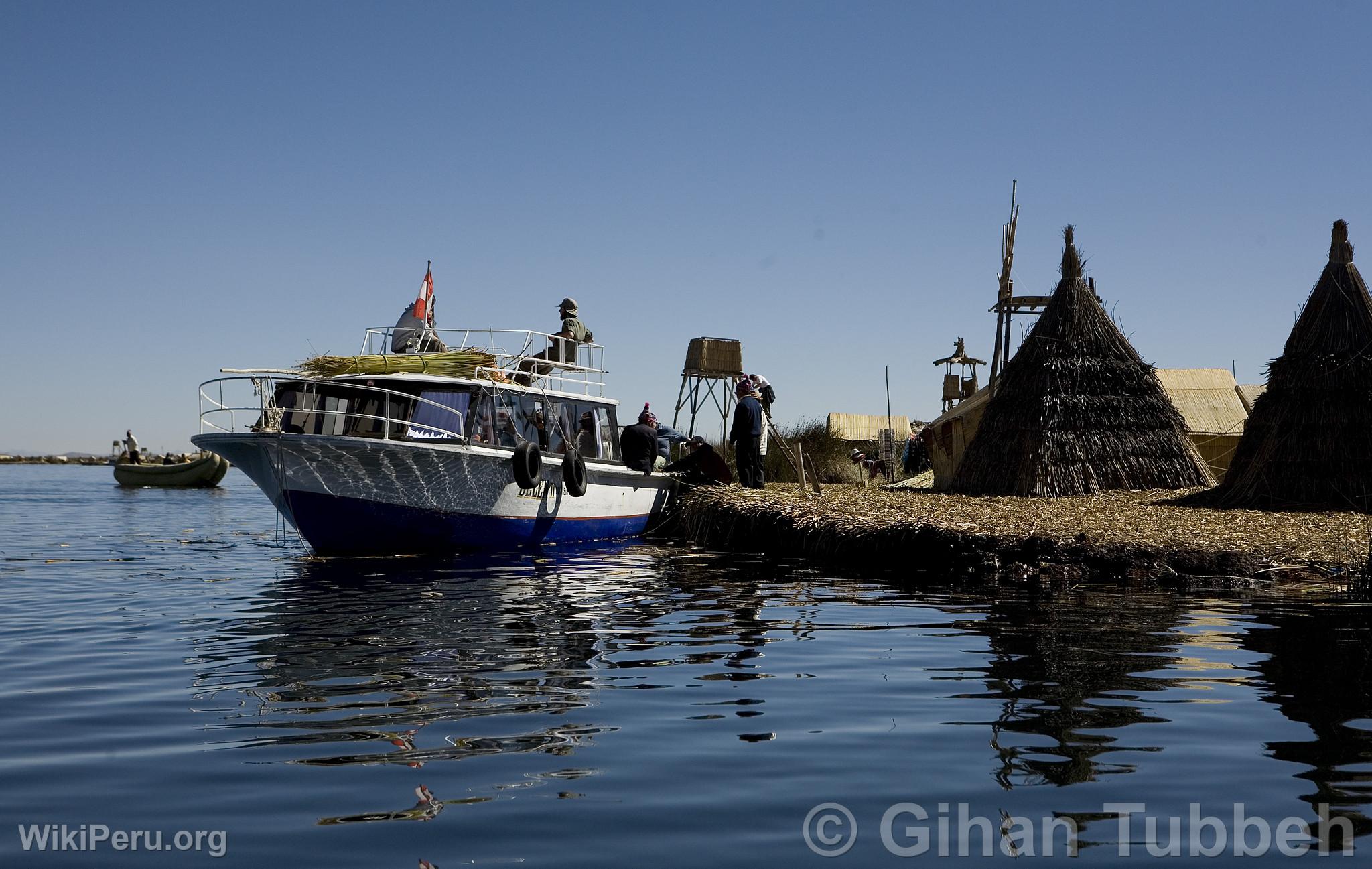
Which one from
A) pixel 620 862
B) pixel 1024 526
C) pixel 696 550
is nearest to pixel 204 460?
pixel 696 550

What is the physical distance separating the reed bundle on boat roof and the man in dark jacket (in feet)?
17.9

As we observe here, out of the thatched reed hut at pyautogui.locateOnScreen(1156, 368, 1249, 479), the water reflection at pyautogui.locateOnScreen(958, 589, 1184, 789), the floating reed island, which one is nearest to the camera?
the water reflection at pyautogui.locateOnScreen(958, 589, 1184, 789)

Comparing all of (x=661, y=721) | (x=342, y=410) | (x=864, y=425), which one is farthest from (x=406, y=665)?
(x=864, y=425)

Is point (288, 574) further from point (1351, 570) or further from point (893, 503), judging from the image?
point (1351, 570)

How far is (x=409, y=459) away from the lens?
56.8ft

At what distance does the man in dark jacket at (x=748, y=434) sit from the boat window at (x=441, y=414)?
5.67 m

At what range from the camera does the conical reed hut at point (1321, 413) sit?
58.2ft

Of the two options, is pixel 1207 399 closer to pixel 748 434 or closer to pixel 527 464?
pixel 748 434

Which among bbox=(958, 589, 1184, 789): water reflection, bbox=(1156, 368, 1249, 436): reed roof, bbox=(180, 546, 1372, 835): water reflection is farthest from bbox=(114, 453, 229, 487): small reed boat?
bbox=(958, 589, 1184, 789): water reflection

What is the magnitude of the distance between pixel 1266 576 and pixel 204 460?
52264 millimetres

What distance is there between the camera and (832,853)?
184 inches

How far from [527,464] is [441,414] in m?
1.47

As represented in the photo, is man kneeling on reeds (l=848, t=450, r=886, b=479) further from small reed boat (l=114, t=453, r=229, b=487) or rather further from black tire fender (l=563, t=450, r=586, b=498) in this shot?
small reed boat (l=114, t=453, r=229, b=487)

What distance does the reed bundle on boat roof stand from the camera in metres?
18.2
